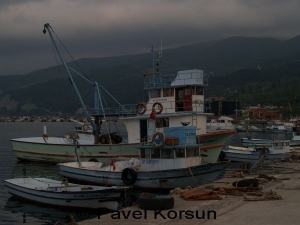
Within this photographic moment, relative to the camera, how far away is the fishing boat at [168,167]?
22375 millimetres

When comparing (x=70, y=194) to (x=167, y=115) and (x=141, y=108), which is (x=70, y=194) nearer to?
(x=167, y=115)

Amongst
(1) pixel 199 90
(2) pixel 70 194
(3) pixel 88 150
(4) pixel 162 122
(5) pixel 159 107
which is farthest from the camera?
(3) pixel 88 150

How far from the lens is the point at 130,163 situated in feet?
80.9

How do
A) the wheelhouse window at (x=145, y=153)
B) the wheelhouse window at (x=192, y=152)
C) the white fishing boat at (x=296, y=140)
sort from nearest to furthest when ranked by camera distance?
1. the wheelhouse window at (x=192, y=152)
2. the wheelhouse window at (x=145, y=153)
3. the white fishing boat at (x=296, y=140)

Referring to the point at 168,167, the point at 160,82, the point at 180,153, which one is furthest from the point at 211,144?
the point at 168,167

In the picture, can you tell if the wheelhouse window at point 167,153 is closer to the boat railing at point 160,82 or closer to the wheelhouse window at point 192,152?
the wheelhouse window at point 192,152

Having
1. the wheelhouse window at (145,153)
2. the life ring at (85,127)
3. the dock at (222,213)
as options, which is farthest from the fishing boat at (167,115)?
the dock at (222,213)

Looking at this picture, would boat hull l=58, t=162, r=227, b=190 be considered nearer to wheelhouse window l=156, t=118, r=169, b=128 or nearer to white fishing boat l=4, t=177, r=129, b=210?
white fishing boat l=4, t=177, r=129, b=210

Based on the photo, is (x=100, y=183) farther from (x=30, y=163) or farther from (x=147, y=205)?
(x=30, y=163)

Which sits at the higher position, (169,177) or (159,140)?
(159,140)

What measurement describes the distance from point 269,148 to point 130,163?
16720 millimetres

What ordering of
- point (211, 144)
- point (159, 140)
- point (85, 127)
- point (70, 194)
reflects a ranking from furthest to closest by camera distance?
point (85, 127) < point (211, 144) < point (159, 140) < point (70, 194)

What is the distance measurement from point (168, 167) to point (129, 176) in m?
1.93

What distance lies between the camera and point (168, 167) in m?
22.9
